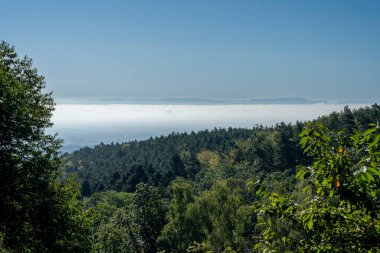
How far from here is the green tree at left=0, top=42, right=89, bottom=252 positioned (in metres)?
15.6

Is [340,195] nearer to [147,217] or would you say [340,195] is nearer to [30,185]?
[30,185]

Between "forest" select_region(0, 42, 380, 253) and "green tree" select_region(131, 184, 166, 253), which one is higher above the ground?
"forest" select_region(0, 42, 380, 253)

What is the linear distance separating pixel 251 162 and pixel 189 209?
8036 centimetres

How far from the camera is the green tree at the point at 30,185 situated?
1558 cm

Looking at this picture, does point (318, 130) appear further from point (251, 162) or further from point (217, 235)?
point (251, 162)

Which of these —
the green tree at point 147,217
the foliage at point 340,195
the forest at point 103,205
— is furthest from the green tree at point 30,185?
the green tree at point 147,217

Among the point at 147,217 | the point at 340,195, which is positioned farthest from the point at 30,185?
the point at 147,217

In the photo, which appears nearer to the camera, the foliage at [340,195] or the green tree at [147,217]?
the foliage at [340,195]

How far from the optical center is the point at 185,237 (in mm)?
55125

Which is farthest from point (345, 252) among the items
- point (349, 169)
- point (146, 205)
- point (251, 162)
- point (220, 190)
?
point (251, 162)

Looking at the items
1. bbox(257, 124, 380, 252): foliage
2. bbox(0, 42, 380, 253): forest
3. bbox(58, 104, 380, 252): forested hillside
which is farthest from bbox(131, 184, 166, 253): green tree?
bbox(257, 124, 380, 252): foliage

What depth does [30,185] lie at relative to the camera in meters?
16.2

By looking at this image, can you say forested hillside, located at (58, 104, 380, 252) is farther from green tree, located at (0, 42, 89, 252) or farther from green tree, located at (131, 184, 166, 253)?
green tree, located at (0, 42, 89, 252)

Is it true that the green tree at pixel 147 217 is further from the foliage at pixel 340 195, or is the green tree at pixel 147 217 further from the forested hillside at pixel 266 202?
the foliage at pixel 340 195
